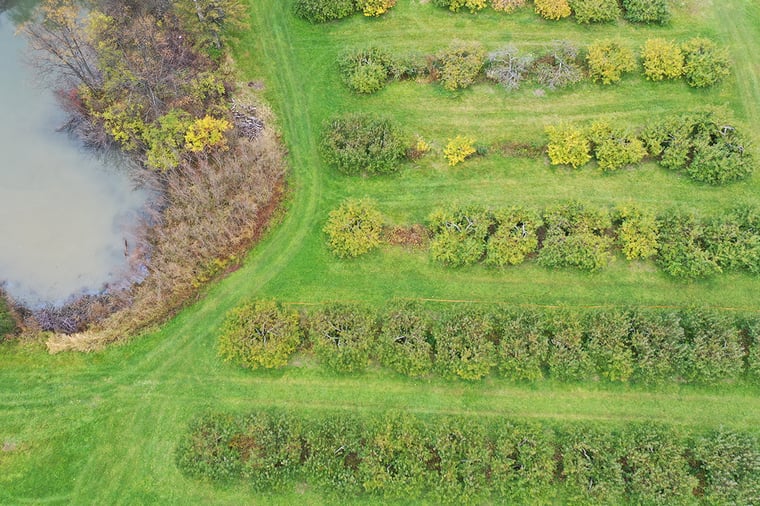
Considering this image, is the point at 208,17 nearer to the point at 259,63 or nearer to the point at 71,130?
the point at 259,63

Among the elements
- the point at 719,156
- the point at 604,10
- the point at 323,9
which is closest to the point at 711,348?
the point at 719,156

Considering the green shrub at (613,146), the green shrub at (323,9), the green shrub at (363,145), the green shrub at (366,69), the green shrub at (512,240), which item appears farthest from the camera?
the green shrub at (323,9)

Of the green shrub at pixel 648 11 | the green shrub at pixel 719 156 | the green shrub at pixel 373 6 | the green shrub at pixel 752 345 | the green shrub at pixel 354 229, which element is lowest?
the green shrub at pixel 752 345

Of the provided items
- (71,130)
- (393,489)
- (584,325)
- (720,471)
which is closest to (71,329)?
(71,130)

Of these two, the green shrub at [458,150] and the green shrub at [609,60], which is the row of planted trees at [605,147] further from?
the green shrub at [609,60]

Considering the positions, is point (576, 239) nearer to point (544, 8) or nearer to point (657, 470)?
point (657, 470)

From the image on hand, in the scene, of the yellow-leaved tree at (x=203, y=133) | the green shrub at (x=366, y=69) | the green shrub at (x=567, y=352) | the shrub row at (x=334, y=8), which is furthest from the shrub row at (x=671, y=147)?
the yellow-leaved tree at (x=203, y=133)

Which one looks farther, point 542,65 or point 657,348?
point 542,65
